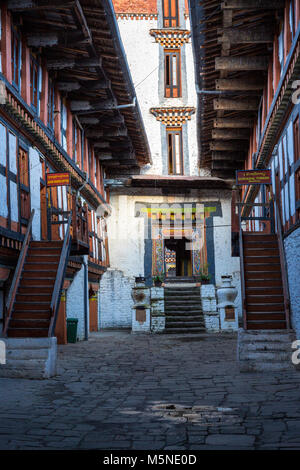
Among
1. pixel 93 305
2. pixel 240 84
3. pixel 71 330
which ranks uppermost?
pixel 240 84

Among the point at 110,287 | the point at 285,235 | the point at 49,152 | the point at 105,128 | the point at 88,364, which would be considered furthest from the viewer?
the point at 110,287

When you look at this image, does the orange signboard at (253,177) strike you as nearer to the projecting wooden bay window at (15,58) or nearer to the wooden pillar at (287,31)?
the wooden pillar at (287,31)

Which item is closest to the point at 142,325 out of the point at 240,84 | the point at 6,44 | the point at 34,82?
the point at 240,84

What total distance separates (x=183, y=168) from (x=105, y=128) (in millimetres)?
6474

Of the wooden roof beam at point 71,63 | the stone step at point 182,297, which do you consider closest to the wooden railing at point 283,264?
the wooden roof beam at point 71,63

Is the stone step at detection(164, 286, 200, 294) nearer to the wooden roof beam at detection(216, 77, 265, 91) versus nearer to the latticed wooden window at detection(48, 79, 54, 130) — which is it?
the wooden roof beam at detection(216, 77, 265, 91)

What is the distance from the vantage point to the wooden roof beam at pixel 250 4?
1064 cm

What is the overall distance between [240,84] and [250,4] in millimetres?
3579

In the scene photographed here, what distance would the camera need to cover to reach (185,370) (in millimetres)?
9367

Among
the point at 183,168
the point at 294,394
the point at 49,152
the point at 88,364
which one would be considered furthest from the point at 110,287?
the point at 294,394

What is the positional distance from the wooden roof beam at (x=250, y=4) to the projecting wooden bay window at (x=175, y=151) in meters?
13.1

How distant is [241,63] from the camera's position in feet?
42.3

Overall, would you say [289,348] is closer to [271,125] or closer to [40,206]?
[271,125]

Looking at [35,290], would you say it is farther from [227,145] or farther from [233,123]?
[227,145]
